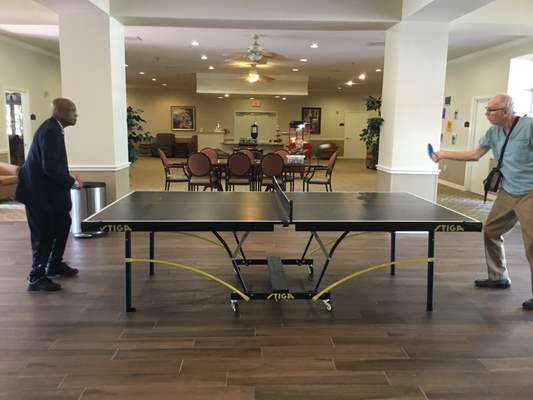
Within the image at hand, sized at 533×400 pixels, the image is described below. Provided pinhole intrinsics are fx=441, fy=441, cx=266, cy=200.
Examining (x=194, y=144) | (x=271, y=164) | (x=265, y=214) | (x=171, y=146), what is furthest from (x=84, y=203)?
(x=171, y=146)

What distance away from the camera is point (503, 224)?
11.7ft

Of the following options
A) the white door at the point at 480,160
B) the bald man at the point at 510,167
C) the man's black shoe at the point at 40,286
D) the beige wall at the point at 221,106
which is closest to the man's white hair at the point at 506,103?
the bald man at the point at 510,167

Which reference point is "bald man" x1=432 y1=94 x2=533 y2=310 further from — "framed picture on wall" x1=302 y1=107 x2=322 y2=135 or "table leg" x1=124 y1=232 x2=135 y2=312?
"framed picture on wall" x1=302 y1=107 x2=322 y2=135

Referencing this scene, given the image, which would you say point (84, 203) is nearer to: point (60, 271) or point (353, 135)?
point (60, 271)

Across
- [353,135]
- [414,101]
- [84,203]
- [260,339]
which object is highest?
[414,101]

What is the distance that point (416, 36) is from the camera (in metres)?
5.39

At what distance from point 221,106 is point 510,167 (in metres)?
16.2

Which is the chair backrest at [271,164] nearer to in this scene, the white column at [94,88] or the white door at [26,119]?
the white column at [94,88]

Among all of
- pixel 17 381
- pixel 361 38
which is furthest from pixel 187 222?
pixel 361 38

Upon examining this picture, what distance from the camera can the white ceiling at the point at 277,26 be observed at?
17.7 feet

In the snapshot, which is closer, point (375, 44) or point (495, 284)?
point (495, 284)

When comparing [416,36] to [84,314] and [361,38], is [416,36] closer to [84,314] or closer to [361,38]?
[361,38]

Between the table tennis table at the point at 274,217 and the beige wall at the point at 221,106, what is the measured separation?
15.3m

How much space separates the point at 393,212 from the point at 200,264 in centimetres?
200
